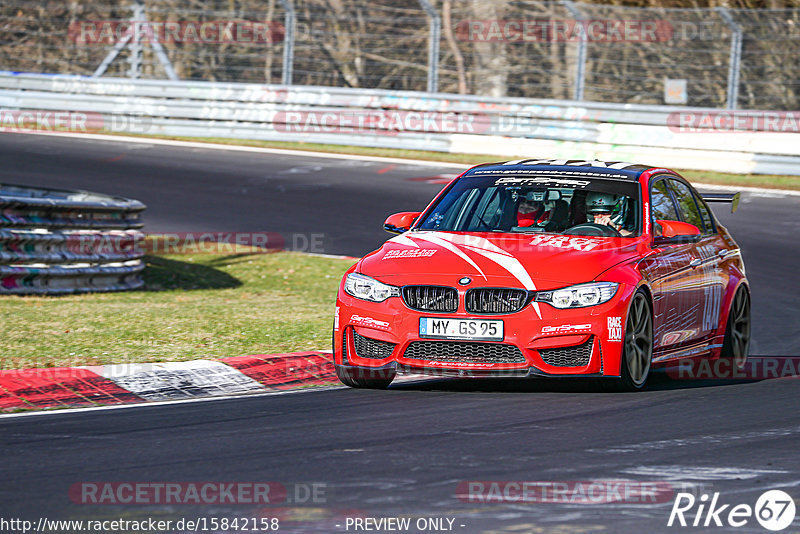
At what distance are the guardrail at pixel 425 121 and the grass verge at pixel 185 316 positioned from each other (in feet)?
27.8

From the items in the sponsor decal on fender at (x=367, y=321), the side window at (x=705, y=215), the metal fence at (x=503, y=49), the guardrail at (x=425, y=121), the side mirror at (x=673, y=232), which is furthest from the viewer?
the metal fence at (x=503, y=49)

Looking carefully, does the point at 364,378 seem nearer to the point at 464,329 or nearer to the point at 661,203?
the point at 464,329

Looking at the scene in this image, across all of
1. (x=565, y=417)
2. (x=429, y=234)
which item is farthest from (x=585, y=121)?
(x=565, y=417)

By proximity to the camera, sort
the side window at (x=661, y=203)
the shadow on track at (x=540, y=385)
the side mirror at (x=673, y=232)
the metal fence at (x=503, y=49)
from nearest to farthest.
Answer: the shadow on track at (x=540, y=385), the side mirror at (x=673, y=232), the side window at (x=661, y=203), the metal fence at (x=503, y=49)

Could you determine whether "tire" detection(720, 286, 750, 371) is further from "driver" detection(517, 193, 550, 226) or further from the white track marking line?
the white track marking line

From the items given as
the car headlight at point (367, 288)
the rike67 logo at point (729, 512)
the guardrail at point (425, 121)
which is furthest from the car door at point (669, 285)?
the guardrail at point (425, 121)

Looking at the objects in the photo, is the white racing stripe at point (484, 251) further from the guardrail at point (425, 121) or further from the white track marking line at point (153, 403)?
the guardrail at point (425, 121)

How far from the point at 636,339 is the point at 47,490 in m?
4.06

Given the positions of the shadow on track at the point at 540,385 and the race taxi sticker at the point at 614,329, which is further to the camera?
the shadow on track at the point at 540,385

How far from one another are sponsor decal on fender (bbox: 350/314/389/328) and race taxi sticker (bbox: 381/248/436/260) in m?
0.44

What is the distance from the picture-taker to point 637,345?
27.3 feet

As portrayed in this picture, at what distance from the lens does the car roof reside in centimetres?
944

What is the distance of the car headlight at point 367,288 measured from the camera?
27.2 feet

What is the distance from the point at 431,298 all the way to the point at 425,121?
1669 cm
